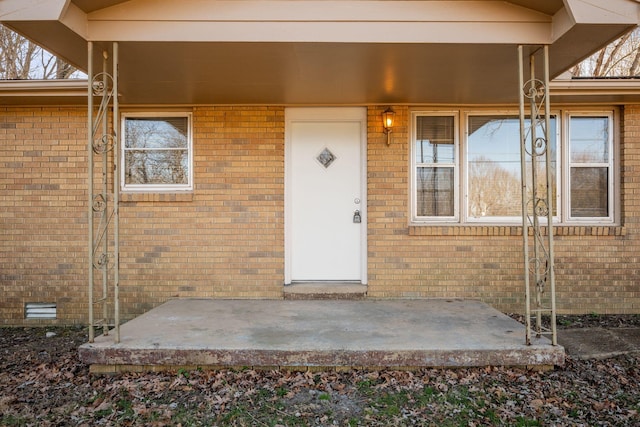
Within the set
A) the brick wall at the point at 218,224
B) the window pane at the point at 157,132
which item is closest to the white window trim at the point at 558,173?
the brick wall at the point at 218,224

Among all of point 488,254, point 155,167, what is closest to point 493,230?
point 488,254

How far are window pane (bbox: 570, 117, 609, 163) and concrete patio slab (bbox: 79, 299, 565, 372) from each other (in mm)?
2649

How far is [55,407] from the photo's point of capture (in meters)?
3.12

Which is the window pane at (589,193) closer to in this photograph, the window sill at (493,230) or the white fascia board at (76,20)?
the window sill at (493,230)

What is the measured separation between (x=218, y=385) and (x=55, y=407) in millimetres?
1204

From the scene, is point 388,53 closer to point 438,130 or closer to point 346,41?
point 346,41

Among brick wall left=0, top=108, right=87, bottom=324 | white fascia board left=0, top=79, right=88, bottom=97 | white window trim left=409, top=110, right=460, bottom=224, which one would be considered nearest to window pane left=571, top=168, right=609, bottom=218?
white window trim left=409, top=110, right=460, bottom=224

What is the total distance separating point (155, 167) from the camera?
555 cm

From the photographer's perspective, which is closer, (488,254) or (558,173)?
(488,254)

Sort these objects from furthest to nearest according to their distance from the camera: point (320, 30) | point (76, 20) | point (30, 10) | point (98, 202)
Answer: point (98, 202)
point (320, 30)
point (76, 20)
point (30, 10)

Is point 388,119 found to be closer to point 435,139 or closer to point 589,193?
point 435,139

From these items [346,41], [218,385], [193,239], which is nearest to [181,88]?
[193,239]

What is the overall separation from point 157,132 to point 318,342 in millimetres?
3676

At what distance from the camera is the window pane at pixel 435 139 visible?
5.55 metres
